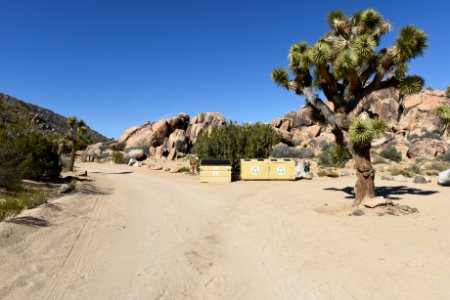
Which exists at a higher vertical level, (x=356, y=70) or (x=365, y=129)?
(x=356, y=70)

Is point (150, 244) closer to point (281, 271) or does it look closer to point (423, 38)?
point (281, 271)

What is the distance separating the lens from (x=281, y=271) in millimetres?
5500

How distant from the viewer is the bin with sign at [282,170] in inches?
816

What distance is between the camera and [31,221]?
24.1 feet

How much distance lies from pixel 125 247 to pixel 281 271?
10.5 feet

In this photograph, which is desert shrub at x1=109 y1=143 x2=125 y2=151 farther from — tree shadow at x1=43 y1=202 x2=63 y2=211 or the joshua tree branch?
the joshua tree branch

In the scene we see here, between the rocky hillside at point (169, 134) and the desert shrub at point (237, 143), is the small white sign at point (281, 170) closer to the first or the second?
the desert shrub at point (237, 143)

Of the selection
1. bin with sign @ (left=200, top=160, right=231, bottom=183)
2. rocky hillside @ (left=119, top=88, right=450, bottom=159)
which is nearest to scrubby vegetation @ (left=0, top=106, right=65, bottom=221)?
bin with sign @ (left=200, top=160, right=231, bottom=183)

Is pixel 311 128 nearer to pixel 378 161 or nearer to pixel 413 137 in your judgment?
pixel 413 137

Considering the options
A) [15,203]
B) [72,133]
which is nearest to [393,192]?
[15,203]

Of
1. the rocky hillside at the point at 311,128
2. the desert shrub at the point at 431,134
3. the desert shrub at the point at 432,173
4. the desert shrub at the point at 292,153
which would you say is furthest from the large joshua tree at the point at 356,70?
the desert shrub at the point at 431,134

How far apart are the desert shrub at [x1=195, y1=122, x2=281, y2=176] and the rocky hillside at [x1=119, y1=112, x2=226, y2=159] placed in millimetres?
18468

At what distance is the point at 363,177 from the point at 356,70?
12.3ft

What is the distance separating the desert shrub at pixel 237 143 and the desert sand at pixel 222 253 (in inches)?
544
